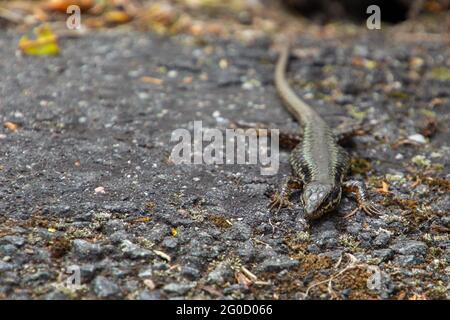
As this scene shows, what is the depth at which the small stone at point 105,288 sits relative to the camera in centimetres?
355

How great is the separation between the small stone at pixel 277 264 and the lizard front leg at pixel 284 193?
26.1 inches

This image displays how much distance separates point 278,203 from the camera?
15.2ft

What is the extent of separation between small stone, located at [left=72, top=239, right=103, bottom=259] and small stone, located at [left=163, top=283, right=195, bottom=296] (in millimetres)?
541

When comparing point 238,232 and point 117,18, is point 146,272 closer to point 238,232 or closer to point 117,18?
point 238,232

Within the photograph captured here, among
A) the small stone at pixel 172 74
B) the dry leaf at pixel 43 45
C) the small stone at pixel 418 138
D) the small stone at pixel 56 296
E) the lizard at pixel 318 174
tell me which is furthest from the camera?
the dry leaf at pixel 43 45

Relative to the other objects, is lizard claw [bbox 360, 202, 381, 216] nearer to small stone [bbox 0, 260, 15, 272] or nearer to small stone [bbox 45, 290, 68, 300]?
small stone [bbox 45, 290, 68, 300]

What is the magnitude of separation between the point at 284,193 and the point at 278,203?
0.12 metres

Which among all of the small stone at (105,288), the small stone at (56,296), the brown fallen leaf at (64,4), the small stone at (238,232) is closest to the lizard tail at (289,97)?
the small stone at (238,232)

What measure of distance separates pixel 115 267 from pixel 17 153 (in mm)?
1824

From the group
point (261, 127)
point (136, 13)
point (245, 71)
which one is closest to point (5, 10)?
point (136, 13)

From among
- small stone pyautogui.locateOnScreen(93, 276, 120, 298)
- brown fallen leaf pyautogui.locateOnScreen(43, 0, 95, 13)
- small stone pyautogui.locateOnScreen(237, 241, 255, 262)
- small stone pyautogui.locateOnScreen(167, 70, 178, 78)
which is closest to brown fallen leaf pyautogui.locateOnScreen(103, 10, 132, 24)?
brown fallen leaf pyautogui.locateOnScreen(43, 0, 95, 13)

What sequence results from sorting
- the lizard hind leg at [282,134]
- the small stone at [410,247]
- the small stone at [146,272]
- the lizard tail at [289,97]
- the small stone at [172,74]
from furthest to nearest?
the small stone at [172,74]
the lizard tail at [289,97]
the lizard hind leg at [282,134]
the small stone at [410,247]
the small stone at [146,272]

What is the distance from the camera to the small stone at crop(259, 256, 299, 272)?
3906 mm

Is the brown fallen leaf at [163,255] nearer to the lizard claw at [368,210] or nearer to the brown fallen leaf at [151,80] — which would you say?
the lizard claw at [368,210]
